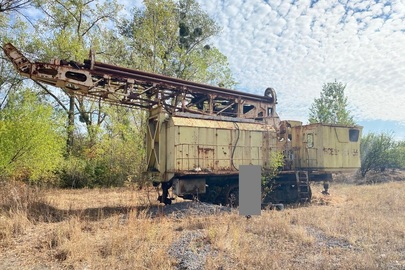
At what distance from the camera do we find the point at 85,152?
826 inches

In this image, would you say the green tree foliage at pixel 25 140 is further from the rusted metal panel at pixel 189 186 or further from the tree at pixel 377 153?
the tree at pixel 377 153

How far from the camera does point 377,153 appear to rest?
91.5ft

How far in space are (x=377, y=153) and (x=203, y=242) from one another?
26.6m

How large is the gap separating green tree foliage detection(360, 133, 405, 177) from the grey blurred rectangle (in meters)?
24.1

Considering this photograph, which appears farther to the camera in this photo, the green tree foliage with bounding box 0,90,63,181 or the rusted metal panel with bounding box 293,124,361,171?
the rusted metal panel with bounding box 293,124,361,171

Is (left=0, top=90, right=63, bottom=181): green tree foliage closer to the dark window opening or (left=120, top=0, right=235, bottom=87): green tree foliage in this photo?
(left=120, top=0, right=235, bottom=87): green tree foliage

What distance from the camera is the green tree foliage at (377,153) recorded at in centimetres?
2788

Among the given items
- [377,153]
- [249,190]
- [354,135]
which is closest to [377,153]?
[377,153]

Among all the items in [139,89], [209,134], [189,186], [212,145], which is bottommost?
[189,186]

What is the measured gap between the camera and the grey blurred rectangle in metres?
7.04

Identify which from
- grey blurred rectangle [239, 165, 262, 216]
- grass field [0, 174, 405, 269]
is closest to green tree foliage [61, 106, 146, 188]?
grass field [0, 174, 405, 269]

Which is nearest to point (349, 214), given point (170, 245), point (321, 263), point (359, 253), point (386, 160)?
point (359, 253)

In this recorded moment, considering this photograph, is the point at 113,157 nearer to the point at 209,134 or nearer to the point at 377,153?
the point at 209,134

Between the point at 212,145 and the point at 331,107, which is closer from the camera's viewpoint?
the point at 212,145
